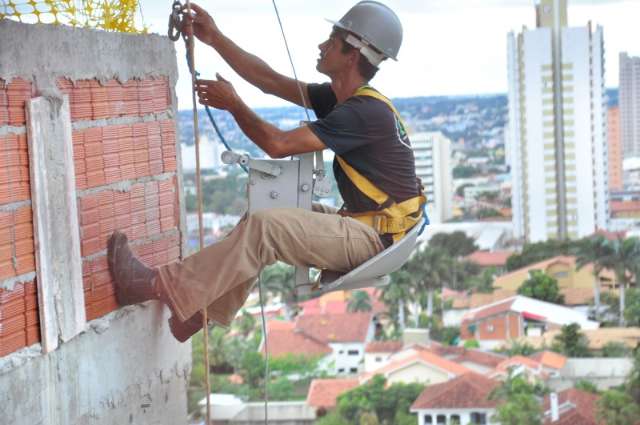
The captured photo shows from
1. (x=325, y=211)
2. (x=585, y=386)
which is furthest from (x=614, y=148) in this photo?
(x=325, y=211)

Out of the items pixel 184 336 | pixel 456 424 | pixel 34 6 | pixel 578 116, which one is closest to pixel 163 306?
pixel 184 336

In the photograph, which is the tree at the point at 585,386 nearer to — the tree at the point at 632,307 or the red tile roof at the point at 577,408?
the red tile roof at the point at 577,408

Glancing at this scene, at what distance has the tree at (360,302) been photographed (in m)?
40.4

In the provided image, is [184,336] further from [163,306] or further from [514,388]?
[514,388]

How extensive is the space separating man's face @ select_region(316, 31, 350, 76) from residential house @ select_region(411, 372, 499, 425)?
29.6 m

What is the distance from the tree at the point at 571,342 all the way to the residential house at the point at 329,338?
20.9 feet

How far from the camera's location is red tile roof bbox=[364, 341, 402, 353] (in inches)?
1522

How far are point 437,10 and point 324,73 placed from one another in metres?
49.6

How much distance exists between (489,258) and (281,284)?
26.3ft

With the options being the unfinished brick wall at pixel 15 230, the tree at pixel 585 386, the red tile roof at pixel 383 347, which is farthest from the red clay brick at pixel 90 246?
the red tile roof at pixel 383 347

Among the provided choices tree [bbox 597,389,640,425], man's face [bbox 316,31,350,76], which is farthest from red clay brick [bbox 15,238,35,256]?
tree [bbox 597,389,640,425]

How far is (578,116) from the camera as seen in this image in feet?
140

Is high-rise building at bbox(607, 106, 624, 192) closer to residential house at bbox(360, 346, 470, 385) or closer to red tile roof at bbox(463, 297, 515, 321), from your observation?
red tile roof at bbox(463, 297, 515, 321)

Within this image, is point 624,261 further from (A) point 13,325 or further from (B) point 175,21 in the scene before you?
(A) point 13,325
